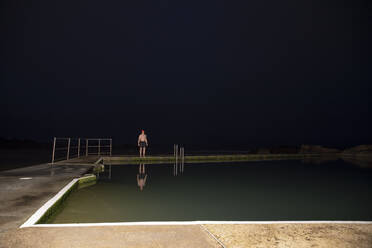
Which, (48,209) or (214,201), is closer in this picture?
(48,209)

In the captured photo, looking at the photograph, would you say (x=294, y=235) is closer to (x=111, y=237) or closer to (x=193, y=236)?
(x=193, y=236)

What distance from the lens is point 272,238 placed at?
2.38 meters

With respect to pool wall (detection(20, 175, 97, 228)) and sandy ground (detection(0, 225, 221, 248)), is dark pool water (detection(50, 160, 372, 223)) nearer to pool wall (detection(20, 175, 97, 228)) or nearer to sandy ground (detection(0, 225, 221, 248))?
pool wall (detection(20, 175, 97, 228))

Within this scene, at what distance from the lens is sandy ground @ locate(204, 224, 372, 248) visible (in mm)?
2254

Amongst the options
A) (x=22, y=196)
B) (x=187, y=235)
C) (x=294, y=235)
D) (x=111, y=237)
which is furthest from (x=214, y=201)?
(x=22, y=196)

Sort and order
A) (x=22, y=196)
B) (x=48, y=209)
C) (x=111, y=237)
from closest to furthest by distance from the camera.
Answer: (x=111, y=237)
(x=48, y=209)
(x=22, y=196)

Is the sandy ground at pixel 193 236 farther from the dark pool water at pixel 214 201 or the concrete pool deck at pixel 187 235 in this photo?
the dark pool water at pixel 214 201

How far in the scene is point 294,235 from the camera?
2467 mm

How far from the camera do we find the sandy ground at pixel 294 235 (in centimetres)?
225

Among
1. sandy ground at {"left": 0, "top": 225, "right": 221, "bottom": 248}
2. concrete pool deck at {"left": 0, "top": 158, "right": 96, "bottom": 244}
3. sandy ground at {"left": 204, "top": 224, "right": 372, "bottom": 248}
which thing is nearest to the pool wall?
concrete pool deck at {"left": 0, "top": 158, "right": 96, "bottom": 244}

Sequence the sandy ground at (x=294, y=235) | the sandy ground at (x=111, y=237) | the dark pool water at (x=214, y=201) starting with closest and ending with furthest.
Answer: the sandy ground at (x=111, y=237)
the sandy ground at (x=294, y=235)
the dark pool water at (x=214, y=201)

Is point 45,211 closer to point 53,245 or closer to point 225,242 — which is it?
point 53,245

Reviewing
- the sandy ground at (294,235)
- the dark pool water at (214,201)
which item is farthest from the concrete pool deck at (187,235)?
the dark pool water at (214,201)

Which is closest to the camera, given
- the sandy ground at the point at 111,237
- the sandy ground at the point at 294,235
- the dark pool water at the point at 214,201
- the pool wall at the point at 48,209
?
the sandy ground at the point at 111,237
